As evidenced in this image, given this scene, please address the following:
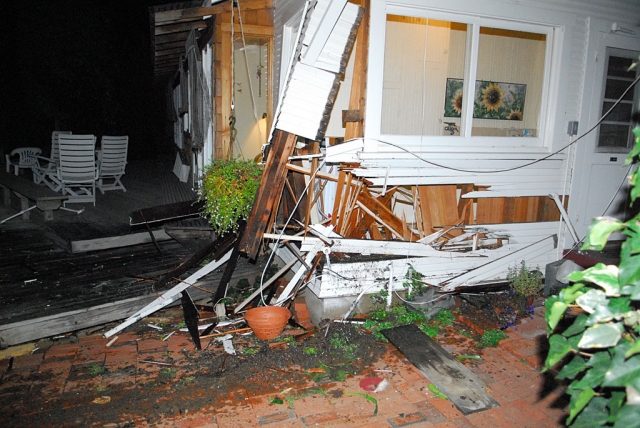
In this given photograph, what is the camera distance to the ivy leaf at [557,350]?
4.91 ft

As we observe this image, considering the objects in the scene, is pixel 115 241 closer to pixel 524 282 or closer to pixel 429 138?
pixel 429 138

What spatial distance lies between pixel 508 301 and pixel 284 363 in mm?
2622

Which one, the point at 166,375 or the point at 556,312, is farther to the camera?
the point at 166,375

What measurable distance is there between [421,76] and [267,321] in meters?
4.39

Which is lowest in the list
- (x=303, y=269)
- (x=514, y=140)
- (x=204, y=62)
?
(x=303, y=269)

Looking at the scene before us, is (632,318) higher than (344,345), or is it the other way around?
(632,318)

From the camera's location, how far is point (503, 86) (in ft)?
19.2

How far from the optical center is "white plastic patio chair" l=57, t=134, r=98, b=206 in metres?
7.82

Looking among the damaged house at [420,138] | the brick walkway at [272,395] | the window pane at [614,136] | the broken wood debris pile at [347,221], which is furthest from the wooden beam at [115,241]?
the window pane at [614,136]

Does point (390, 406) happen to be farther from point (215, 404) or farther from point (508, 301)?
point (508, 301)

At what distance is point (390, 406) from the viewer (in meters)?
2.97

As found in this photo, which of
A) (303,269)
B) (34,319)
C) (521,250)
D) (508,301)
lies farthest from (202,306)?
(521,250)

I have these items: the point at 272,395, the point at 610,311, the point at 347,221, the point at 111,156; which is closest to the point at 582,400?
the point at 610,311

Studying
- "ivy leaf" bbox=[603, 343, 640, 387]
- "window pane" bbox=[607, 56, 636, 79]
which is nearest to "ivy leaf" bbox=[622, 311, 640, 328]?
"ivy leaf" bbox=[603, 343, 640, 387]
